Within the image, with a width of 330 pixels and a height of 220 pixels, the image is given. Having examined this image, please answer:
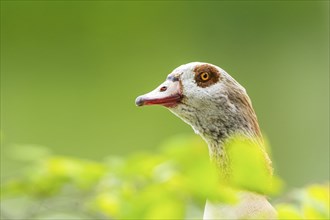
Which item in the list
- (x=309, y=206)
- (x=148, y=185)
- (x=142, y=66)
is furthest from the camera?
(x=142, y=66)

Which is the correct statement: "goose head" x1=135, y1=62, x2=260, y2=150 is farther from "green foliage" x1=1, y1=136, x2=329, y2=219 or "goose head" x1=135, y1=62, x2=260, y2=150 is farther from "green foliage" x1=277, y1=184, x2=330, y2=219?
"green foliage" x1=277, y1=184, x2=330, y2=219

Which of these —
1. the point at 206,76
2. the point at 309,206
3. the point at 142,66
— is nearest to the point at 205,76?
the point at 206,76

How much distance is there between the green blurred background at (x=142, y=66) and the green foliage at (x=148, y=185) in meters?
3.80

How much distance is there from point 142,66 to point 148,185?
17.0ft

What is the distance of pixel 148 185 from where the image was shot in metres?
1.04

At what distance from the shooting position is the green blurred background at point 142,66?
A: 571 cm

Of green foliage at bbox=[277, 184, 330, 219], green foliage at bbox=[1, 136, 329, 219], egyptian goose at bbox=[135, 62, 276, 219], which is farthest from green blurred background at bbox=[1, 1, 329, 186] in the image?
green foliage at bbox=[277, 184, 330, 219]

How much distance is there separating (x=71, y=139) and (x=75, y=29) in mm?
1207

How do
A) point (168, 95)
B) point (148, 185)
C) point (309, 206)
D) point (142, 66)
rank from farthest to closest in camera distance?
1. point (142, 66)
2. point (168, 95)
3. point (309, 206)
4. point (148, 185)

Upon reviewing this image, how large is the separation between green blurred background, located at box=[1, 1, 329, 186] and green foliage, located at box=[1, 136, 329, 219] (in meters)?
3.80

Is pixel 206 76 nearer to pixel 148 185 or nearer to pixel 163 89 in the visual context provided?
pixel 163 89

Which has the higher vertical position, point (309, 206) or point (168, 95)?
point (168, 95)

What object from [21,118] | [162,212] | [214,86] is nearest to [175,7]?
[21,118]

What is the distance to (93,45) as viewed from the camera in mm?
6336
